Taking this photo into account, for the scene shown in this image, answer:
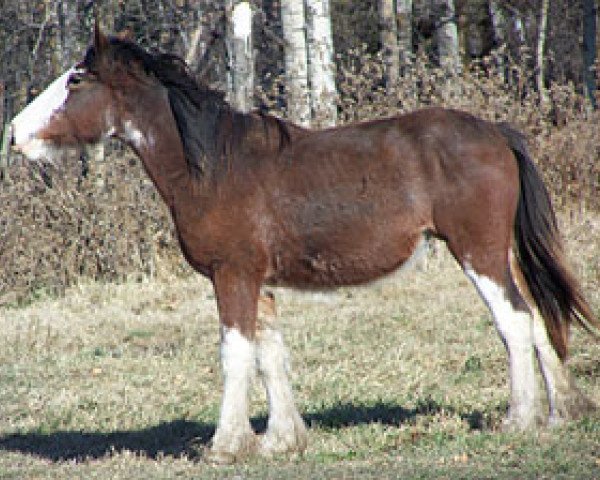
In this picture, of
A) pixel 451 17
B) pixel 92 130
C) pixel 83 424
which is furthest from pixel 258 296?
pixel 451 17

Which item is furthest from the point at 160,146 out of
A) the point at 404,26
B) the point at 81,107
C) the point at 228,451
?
the point at 404,26

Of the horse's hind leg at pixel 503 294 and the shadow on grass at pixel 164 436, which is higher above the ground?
the horse's hind leg at pixel 503 294

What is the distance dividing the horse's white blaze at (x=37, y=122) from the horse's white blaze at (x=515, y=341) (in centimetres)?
267

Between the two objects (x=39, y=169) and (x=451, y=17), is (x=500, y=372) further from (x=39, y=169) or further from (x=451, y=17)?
(x=451, y=17)

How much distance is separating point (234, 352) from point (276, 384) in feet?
1.44

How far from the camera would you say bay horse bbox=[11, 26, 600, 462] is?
6.98 meters

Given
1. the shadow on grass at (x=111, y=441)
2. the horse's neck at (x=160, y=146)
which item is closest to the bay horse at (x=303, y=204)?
the horse's neck at (x=160, y=146)

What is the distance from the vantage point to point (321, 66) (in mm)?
15016

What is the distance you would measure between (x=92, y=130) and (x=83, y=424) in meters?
2.49

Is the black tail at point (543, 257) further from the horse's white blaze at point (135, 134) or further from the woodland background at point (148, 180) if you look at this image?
the woodland background at point (148, 180)

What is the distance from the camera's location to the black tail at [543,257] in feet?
23.9

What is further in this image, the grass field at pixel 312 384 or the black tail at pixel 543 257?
the black tail at pixel 543 257

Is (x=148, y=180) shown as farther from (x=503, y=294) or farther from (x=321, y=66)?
(x=503, y=294)

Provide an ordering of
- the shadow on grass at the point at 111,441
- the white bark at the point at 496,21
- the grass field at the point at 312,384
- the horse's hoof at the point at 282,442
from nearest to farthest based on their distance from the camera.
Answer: the grass field at the point at 312,384 < the horse's hoof at the point at 282,442 < the shadow on grass at the point at 111,441 < the white bark at the point at 496,21
